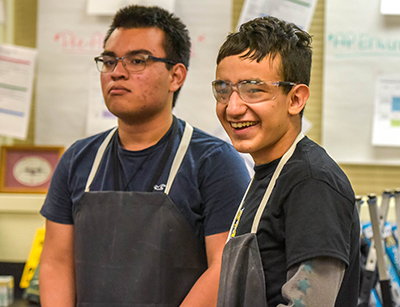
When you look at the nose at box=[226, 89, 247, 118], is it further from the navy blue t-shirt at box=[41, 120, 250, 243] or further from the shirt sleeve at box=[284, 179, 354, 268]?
the navy blue t-shirt at box=[41, 120, 250, 243]

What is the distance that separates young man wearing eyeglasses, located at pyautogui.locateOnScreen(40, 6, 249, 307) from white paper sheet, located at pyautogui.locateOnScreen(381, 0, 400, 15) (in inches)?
39.1

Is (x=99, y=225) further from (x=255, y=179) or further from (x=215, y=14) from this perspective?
(x=215, y=14)

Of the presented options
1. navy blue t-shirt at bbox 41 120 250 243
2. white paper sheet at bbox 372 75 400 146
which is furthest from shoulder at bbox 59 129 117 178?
white paper sheet at bbox 372 75 400 146

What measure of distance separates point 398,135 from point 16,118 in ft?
5.49

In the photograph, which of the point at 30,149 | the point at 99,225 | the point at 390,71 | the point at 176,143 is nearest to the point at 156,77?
the point at 176,143

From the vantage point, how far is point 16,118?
193cm

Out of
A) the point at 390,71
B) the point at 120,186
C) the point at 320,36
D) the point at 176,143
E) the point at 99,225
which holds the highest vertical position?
the point at 320,36

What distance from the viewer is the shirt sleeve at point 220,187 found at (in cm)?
115

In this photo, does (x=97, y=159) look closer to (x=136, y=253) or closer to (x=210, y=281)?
(x=136, y=253)

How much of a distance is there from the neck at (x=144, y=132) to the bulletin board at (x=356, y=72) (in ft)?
2.89

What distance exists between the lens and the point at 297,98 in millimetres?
812

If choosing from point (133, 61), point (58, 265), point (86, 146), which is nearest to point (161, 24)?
point (133, 61)

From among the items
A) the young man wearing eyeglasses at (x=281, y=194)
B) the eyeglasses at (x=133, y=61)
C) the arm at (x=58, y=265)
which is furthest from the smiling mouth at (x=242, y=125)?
the arm at (x=58, y=265)

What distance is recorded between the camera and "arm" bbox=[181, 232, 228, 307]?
110 centimetres
